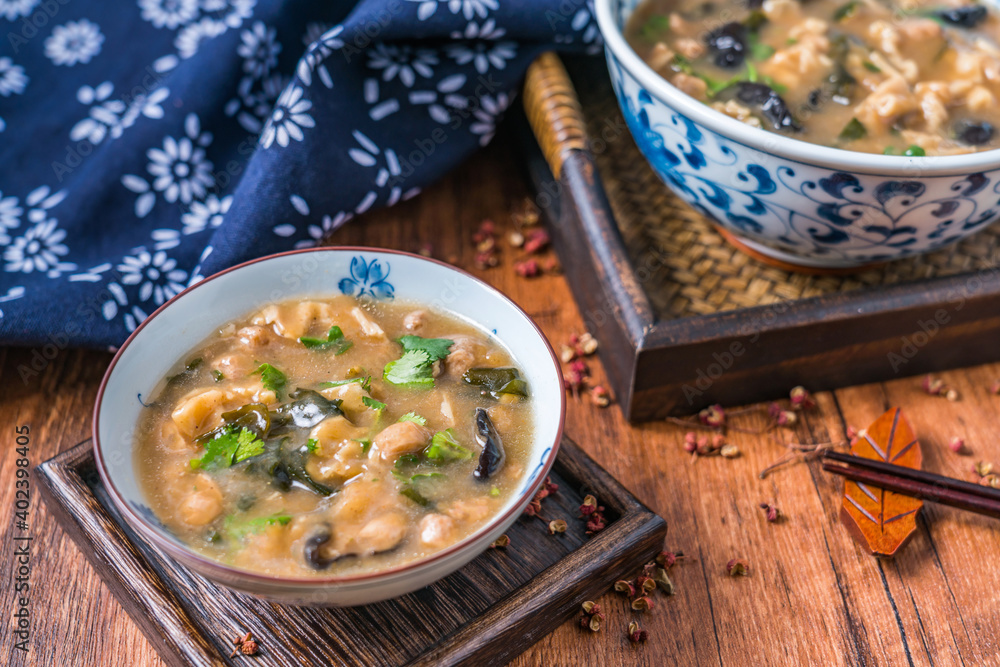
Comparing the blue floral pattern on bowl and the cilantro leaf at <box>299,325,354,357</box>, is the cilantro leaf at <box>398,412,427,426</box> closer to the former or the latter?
the cilantro leaf at <box>299,325,354,357</box>

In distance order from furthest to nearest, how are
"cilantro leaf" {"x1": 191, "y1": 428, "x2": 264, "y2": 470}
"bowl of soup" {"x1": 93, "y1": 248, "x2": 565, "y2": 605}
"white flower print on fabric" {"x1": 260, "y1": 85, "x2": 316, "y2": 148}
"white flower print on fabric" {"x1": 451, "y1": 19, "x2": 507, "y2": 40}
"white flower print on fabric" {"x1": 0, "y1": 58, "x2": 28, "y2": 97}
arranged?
"white flower print on fabric" {"x1": 0, "y1": 58, "x2": 28, "y2": 97} < "white flower print on fabric" {"x1": 451, "y1": 19, "x2": 507, "y2": 40} < "white flower print on fabric" {"x1": 260, "y1": 85, "x2": 316, "y2": 148} < "cilantro leaf" {"x1": 191, "y1": 428, "x2": 264, "y2": 470} < "bowl of soup" {"x1": 93, "y1": 248, "x2": 565, "y2": 605}

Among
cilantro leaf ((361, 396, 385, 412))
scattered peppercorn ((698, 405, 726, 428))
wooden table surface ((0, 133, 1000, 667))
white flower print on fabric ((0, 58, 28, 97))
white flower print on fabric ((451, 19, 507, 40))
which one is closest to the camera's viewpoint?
cilantro leaf ((361, 396, 385, 412))

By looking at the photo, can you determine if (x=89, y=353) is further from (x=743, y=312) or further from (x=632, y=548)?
(x=743, y=312)

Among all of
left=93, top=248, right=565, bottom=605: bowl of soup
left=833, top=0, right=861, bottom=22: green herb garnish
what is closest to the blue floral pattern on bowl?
left=93, top=248, right=565, bottom=605: bowl of soup

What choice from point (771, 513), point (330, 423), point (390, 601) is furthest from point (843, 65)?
point (390, 601)

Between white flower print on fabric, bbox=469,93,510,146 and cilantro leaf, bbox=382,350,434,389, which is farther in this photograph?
white flower print on fabric, bbox=469,93,510,146

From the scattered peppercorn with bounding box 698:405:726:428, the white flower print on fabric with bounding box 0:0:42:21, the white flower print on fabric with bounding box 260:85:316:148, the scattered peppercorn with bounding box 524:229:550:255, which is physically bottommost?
the scattered peppercorn with bounding box 698:405:726:428

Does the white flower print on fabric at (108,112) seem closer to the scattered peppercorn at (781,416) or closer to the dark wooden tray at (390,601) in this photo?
the dark wooden tray at (390,601)

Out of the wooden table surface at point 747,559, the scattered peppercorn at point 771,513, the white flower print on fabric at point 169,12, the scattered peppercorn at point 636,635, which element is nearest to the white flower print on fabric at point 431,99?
the wooden table surface at point 747,559
